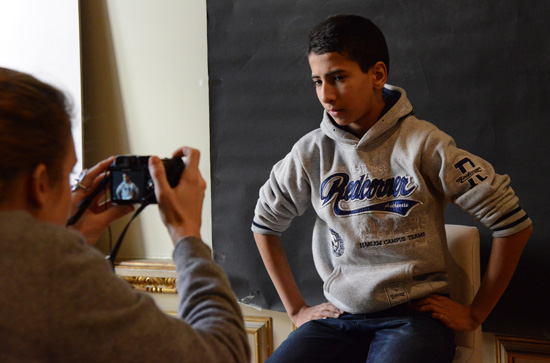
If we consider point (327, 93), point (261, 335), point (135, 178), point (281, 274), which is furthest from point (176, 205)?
point (261, 335)

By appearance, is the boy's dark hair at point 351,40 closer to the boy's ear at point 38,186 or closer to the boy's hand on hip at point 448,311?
the boy's hand on hip at point 448,311

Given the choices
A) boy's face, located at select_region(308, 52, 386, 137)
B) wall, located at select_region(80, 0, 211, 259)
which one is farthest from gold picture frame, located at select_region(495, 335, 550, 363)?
wall, located at select_region(80, 0, 211, 259)

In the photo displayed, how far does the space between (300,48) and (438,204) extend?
0.77 m

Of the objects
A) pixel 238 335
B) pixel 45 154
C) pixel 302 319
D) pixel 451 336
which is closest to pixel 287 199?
pixel 302 319

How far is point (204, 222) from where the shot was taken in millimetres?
2033

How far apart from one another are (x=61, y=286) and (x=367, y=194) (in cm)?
87

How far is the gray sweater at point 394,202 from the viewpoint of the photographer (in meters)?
1.26

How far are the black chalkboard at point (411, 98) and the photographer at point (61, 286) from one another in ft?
3.60

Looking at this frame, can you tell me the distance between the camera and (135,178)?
896 millimetres

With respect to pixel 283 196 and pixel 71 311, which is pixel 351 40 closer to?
pixel 283 196

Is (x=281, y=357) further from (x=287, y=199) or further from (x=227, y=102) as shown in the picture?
(x=227, y=102)

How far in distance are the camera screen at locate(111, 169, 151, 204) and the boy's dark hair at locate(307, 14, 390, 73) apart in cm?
64

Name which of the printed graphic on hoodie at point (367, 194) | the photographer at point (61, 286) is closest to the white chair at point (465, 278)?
the printed graphic on hoodie at point (367, 194)

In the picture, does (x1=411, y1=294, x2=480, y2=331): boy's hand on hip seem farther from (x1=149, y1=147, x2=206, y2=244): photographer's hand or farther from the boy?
(x1=149, y1=147, x2=206, y2=244): photographer's hand
